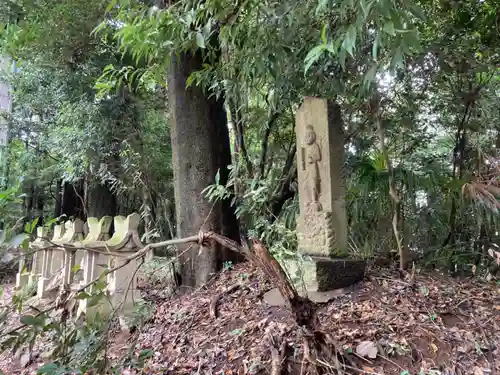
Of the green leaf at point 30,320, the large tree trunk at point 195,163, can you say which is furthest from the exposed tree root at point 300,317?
the large tree trunk at point 195,163

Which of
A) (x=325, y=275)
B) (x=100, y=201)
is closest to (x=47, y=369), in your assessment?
(x=325, y=275)

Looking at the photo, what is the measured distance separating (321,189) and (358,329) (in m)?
1.34

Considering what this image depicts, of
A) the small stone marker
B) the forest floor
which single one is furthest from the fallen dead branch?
the small stone marker

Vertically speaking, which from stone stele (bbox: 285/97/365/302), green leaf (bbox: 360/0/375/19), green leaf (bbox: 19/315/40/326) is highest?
green leaf (bbox: 360/0/375/19)

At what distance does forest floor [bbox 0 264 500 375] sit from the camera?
6.87 feet

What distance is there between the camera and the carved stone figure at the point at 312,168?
337 cm

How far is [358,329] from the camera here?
232 cm

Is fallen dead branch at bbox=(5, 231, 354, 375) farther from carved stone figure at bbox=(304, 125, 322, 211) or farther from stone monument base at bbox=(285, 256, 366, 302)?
carved stone figure at bbox=(304, 125, 322, 211)

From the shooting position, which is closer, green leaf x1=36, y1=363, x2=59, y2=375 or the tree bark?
green leaf x1=36, y1=363, x2=59, y2=375

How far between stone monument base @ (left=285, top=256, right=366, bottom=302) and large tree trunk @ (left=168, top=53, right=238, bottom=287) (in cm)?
91

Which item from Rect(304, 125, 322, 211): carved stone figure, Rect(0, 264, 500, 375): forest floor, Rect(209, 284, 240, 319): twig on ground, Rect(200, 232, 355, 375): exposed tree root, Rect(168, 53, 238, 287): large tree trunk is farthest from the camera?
Rect(168, 53, 238, 287): large tree trunk

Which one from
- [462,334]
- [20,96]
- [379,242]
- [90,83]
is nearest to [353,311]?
[462,334]

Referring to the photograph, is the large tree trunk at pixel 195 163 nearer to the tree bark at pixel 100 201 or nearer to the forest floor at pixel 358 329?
the forest floor at pixel 358 329

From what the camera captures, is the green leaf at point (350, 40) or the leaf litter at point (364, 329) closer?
the green leaf at point (350, 40)
